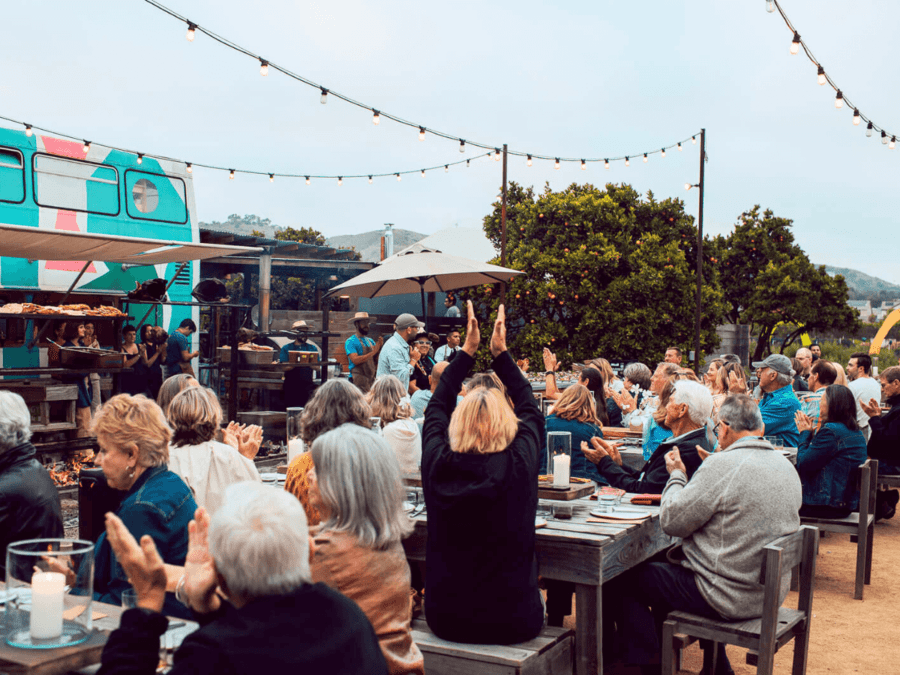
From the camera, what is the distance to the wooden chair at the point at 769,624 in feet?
10.6

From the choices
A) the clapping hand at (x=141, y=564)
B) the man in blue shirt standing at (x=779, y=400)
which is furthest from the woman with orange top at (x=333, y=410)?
the man in blue shirt standing at (x=779, y=400)

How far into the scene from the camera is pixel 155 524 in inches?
108

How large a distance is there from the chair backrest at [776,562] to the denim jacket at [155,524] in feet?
7.49

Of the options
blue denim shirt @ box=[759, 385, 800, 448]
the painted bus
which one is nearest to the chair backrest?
blue denim shirt @ box=[759, 385, 800, 448]

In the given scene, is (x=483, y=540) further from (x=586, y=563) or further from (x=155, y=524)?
(x=155, y=524)

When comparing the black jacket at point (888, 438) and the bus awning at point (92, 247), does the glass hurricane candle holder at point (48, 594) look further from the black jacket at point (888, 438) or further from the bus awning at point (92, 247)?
the black jacket at point (888, 438)

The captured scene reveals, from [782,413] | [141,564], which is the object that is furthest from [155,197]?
[141,564]

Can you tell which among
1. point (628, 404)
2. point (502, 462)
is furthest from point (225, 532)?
point (628, 404)

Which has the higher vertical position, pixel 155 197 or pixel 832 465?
pixel 155 197

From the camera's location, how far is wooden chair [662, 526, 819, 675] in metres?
3.24

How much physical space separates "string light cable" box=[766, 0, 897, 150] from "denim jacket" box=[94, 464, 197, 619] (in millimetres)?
6848

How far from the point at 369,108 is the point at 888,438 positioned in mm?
6972

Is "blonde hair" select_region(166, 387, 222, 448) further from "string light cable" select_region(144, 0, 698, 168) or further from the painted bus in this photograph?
the painted bus

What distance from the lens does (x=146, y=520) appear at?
274 cm
